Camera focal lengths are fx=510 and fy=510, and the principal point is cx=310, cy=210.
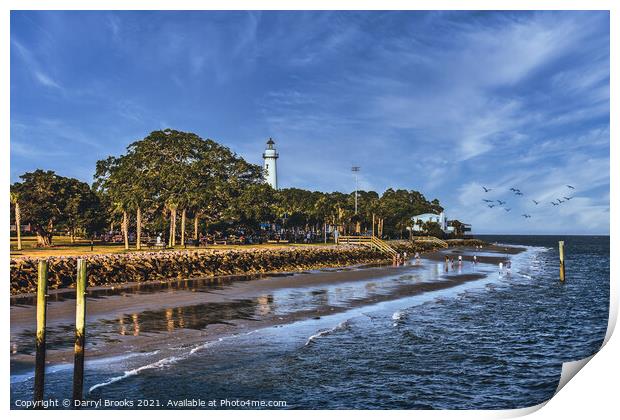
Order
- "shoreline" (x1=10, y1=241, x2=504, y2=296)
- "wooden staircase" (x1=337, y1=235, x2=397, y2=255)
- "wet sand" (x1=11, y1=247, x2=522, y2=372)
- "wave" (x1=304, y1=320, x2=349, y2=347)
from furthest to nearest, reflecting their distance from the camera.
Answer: "wooden staircase" (x1=337, y1=235, x2=397, y2=255)
"shoreline" (x1=10, y1=241, x2=504, y2=296)
"wave" (x1=304, y1=320, x2=349, y2=347)
"wet sand" (x1=11, y1=247, x2=522, y2=372)

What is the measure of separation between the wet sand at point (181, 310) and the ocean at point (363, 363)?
1.45 ft

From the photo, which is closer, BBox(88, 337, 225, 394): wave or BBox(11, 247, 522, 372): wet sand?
BBox(88, 337, 225, 394): wave

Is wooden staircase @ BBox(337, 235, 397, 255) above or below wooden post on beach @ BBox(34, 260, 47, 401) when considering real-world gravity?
above

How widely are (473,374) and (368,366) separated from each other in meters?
3.01

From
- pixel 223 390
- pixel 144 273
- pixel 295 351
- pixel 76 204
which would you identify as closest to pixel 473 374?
pixel 295 351

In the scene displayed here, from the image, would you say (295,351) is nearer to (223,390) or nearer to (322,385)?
(322,385)

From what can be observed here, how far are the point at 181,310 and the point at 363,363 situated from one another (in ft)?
30.5

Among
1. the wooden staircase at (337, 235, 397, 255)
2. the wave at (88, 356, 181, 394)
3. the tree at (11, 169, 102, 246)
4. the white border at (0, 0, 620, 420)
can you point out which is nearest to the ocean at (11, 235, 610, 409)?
the wave at (88, 356, 181, 394)

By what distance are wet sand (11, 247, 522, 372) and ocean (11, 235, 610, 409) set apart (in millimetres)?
442

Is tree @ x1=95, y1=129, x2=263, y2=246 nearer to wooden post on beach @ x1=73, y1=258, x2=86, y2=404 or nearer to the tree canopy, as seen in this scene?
the tree canopy

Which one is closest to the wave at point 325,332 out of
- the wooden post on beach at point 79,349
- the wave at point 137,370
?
the wave at point 137,370

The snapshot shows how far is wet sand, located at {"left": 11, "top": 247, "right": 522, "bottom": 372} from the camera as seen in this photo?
15758 mm

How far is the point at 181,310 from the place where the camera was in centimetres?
2125
